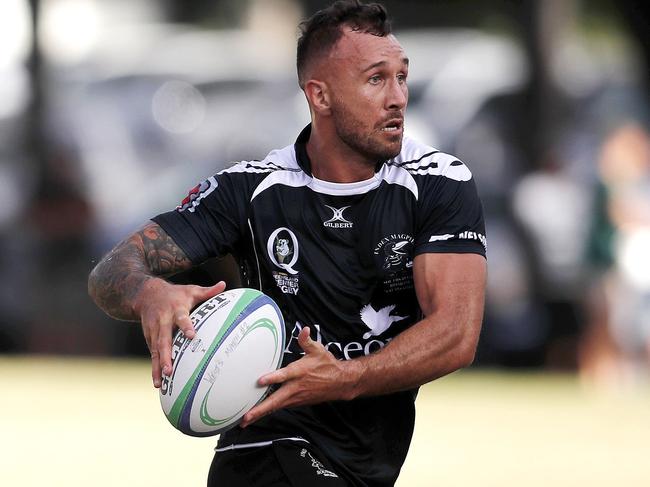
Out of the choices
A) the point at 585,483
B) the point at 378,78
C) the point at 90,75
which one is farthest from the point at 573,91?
the point at 378,78

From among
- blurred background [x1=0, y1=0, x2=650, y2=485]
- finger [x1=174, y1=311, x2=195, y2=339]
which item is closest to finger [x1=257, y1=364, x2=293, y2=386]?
finger [x1=174, y1=311, x2=195, y2=339]

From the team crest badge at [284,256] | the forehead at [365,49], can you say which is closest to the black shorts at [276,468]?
the team crest badge at [284,256]

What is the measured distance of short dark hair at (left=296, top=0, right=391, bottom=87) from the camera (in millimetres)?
5176

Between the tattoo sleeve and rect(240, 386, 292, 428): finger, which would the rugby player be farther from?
rect(240, 386, 292, 428): finger

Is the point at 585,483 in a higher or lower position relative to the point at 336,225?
lower

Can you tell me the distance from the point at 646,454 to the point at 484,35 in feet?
31.5

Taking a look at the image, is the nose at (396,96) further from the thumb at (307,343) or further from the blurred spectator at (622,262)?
the blurred spectator at (622,262)

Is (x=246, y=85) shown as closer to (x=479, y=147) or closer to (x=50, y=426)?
(x=479, y=147)

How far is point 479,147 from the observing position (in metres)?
15.9

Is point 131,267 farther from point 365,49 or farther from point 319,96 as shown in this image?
point 365,49

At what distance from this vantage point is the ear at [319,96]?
5.25m

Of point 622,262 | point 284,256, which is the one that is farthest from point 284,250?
point 622,262

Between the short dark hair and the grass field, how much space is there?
4333mm

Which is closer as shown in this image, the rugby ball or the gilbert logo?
the rugby ball
